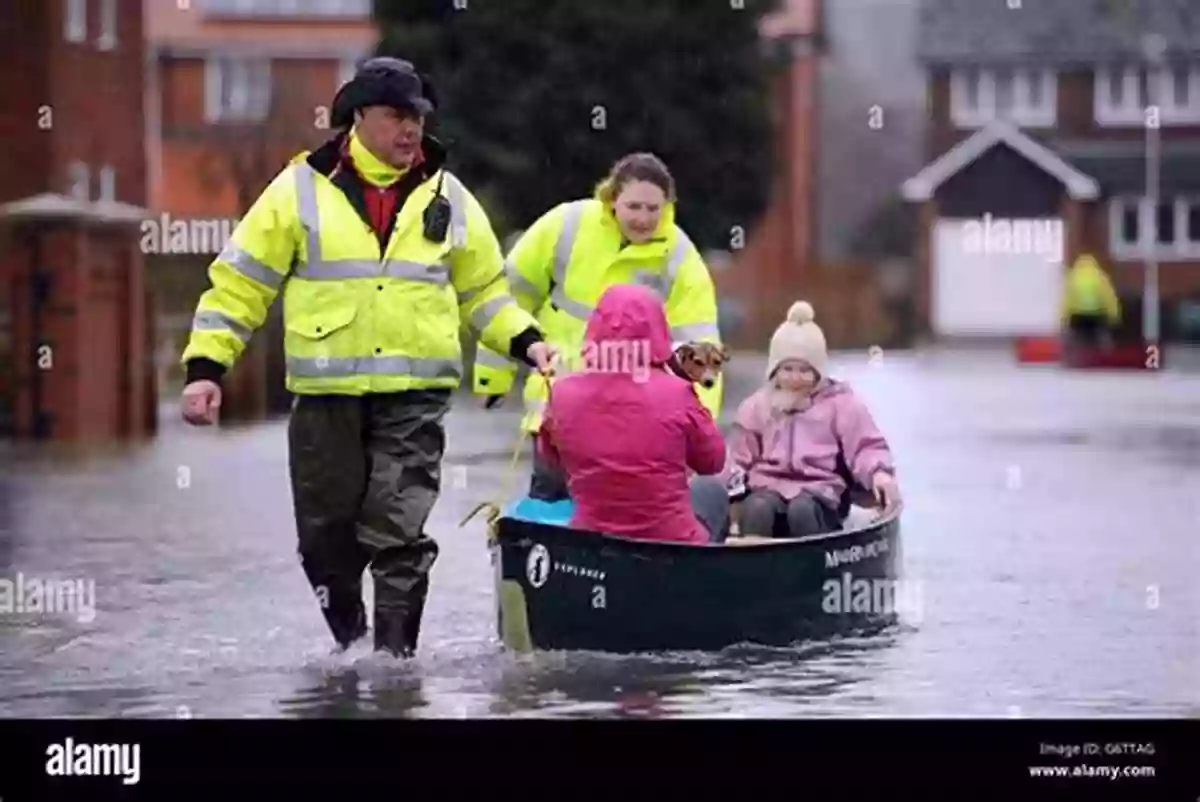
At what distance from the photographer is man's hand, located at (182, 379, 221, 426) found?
23.5ft

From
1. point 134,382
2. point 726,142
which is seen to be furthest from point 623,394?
point 134,382

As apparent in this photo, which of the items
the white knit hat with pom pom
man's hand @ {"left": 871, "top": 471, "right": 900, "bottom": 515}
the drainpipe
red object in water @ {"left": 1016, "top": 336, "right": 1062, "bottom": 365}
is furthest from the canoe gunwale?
red object in water @ {"left": 1016, "top": 336, "right": 1062, "bottom": 365}

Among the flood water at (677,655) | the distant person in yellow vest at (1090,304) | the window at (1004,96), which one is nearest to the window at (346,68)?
the flood water at (677,655)

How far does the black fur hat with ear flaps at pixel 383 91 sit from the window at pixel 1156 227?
66.1 inches

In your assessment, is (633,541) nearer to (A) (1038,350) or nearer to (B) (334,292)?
(B) (334,292)

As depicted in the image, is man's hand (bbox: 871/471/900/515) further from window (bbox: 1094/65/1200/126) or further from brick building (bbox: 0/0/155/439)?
brick building (bbox: 0/0/155/439)

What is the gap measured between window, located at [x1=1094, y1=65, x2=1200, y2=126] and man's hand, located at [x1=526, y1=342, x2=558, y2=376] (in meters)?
1.23

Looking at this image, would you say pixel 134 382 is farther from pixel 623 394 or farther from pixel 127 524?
pixel 623 394

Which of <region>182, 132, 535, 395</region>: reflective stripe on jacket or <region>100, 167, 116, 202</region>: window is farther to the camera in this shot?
<region>100, 167, 116, 202</region>: window

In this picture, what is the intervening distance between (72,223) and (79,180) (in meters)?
0.37

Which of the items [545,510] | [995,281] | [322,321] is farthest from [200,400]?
[995,281]

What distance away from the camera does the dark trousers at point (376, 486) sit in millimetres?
7320

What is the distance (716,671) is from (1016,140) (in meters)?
1.84

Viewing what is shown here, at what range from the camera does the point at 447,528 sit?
9188 millimetres
